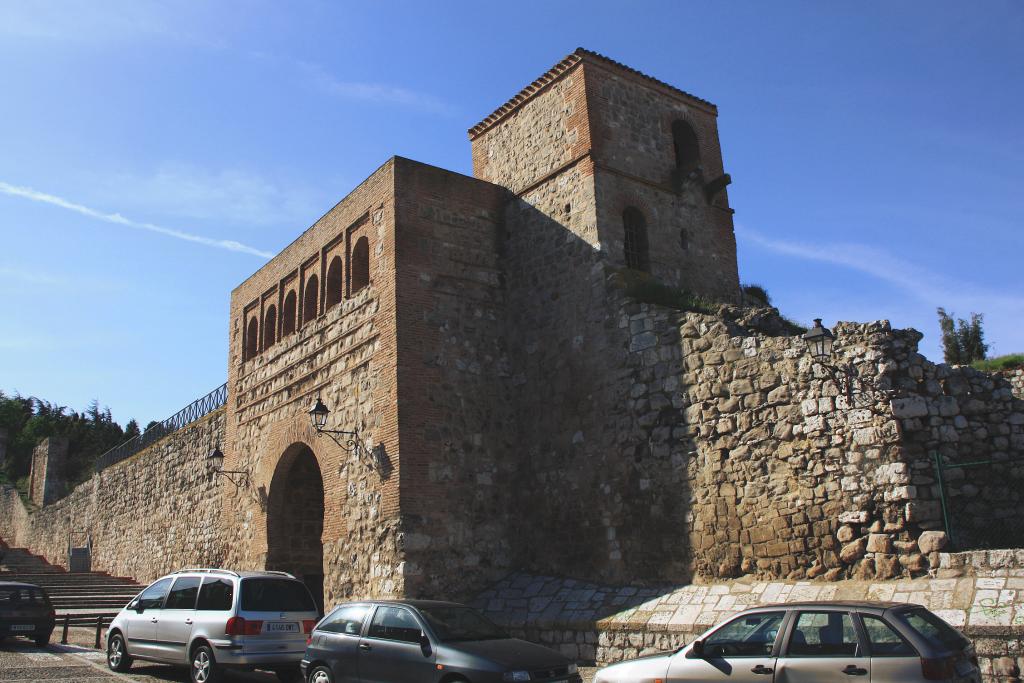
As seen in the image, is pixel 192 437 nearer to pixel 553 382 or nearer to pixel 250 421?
pixel 250 421

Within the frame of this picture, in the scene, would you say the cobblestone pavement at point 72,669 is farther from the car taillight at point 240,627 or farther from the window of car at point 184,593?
the car taillight at point 240,627

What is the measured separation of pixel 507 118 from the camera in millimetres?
17000

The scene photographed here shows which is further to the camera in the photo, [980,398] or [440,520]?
[440,520]

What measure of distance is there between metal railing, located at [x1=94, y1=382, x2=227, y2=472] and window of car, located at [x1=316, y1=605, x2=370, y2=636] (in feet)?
45.8

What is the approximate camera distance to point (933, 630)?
255 inches

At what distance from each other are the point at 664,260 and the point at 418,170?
4.67 meters

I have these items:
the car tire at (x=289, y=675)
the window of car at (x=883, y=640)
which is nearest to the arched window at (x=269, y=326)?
the car tire at (x=289, y=675)

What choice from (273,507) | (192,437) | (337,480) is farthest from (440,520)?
(192,437)

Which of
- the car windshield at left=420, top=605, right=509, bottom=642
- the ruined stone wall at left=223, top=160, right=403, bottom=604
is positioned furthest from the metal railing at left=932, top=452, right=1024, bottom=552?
the ruined stone wall at left=223, top=160, right=403, bottom=604

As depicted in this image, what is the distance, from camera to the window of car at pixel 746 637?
6.97 metres

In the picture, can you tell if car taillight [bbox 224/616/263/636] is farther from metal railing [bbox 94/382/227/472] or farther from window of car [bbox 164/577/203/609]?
metal railing [bbox 94/382/227/472]

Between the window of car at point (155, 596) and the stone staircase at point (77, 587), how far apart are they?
828 cm

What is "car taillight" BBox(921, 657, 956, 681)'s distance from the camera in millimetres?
Result: 6086

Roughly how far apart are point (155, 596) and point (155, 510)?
1491 cm
